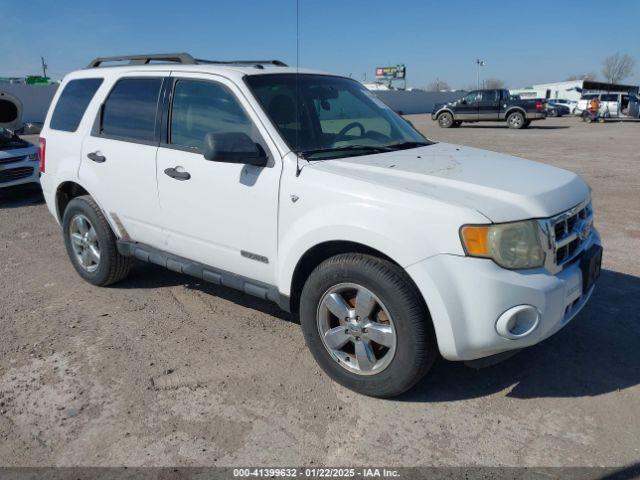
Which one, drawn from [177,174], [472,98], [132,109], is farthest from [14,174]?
[472,98]

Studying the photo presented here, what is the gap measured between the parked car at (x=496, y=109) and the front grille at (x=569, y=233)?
26.4 m

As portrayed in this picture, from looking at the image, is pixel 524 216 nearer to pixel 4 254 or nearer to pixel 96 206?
pixel 96 206

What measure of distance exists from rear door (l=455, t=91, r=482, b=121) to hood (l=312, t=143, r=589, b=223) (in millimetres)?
26526

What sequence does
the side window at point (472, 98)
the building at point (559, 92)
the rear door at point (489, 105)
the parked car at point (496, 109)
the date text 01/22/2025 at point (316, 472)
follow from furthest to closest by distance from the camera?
the building at point (559, 92) → the side window at point (472, 98) → the rear door at point (489, 105) → the parked car at point (496, 109) → the date text 01/22/2025 at point (316, 472)

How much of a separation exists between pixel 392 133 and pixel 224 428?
2.50m

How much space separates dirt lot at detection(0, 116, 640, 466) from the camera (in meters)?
2.81

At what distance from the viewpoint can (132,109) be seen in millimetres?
4512

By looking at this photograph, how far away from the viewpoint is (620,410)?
122 inches

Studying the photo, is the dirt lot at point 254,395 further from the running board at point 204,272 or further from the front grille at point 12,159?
the front grille at point 12,159

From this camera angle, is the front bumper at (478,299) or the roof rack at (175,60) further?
the roof rack at (175,60)

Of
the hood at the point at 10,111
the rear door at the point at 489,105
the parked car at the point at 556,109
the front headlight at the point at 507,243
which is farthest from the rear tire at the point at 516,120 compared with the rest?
the front headlight at the point at 507,243

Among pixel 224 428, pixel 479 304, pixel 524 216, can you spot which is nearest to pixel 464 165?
pixel 524 216

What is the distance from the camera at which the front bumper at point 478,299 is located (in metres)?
2.74

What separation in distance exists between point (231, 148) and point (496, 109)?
89.9 feet
